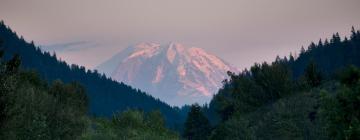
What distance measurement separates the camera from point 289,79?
126375 millimetres

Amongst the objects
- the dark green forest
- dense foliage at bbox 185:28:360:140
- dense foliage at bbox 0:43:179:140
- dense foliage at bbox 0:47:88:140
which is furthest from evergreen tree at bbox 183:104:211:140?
Result: dense foliage at bbox 0:47:88:140

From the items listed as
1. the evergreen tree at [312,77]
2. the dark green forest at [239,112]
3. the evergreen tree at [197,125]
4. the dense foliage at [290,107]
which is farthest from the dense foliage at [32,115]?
the evergreen tree at [312,77]

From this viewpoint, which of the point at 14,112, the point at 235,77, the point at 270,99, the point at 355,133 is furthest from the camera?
the point at 235,77

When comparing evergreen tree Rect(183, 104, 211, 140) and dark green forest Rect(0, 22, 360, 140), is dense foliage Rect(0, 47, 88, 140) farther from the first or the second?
evergreen tree Rect(183, 104, 211, 140)

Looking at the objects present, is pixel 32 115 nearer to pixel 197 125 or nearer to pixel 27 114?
pixel 27 114

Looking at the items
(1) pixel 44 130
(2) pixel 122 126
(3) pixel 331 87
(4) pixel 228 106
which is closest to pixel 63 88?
(2) pixel 122 126

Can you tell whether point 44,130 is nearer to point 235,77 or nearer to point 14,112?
point 14,112

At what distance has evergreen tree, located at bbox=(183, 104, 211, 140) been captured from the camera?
5148 inches

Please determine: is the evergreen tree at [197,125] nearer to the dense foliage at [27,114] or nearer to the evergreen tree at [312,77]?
the evergreen tree at [312,77]

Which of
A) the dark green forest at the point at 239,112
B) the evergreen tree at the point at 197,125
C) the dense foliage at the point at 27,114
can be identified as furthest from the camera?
the evergreen tree at the point at 197,125

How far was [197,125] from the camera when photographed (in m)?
132

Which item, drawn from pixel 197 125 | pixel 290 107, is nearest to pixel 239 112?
pixel 197 125

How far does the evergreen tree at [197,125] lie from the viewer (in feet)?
429

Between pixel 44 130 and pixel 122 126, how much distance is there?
205ft
